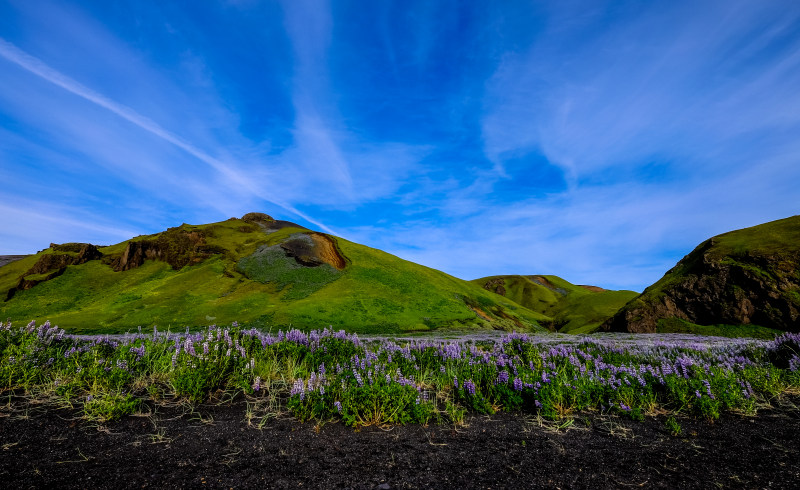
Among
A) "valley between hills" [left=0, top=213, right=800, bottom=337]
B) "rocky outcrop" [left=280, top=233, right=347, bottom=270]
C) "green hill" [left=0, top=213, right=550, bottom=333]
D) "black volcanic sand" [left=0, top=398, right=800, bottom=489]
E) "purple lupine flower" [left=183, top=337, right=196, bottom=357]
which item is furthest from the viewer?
"rocky outcrop" [left=280, top=233, right=347, bottom=270]

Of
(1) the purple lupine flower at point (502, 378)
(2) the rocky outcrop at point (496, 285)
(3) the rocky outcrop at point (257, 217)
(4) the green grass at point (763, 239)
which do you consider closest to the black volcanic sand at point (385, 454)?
(1) the purple lupine flower at point (502, 378)

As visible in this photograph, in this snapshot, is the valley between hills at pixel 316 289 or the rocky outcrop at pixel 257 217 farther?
the rocky outcrop at pixel 257 217

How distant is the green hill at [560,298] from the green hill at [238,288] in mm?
24736

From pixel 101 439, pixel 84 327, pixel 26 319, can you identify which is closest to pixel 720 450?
pixel 101 439

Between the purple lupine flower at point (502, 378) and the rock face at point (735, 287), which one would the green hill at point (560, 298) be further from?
the purple lupine flower at point (502, 378)

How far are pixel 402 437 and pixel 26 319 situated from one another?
44538 mm

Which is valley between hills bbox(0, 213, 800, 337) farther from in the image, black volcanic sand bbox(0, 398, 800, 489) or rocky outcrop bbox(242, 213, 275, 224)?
black volcanic sand bbox(0, 398, 800, 489)

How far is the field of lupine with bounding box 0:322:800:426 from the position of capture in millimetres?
5840

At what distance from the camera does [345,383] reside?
642 cm

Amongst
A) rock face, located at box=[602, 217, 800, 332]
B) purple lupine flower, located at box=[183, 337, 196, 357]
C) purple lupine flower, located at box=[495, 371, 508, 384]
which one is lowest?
purple lupine flower, located at box=[495, 371, 508, 384]

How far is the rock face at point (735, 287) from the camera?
80.4 ft

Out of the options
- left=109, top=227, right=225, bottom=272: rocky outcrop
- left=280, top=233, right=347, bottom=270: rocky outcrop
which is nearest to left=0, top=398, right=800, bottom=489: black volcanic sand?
left=280, top=233, right=347, bottom=270: rocky outcrop

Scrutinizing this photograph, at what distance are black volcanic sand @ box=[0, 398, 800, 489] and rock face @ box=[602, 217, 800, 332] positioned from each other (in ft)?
88.7

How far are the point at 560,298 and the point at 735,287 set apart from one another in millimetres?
91654
